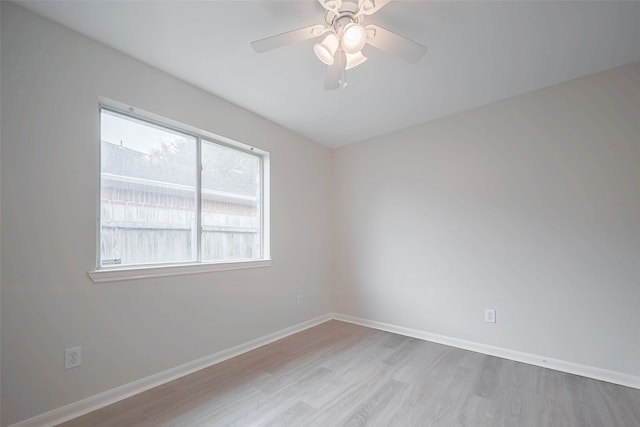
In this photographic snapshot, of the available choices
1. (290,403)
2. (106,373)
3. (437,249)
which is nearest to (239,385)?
(290,403)

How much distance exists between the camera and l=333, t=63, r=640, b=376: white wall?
7.32ft

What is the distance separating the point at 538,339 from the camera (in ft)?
8.18

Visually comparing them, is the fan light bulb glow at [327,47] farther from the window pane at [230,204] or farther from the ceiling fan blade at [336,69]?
the window pane at [230,204]

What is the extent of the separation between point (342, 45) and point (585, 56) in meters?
1.89

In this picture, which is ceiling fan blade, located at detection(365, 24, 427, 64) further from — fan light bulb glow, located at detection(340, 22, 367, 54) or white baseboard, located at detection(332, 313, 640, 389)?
white baseboard, located at detection(332, 313, 640, 389)

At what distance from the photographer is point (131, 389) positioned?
198 centimetres

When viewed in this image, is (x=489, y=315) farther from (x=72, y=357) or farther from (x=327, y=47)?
(x=72, y=357)

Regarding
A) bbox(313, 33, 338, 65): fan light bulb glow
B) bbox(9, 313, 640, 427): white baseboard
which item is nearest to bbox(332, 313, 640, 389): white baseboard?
bbox(9, 313, 640, 427): white baseboard

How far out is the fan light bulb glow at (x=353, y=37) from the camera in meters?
1.56

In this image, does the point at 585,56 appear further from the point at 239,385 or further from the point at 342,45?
the point at 239,385

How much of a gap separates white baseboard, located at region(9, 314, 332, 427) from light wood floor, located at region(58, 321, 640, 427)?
0.05 metres

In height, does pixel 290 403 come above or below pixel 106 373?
below

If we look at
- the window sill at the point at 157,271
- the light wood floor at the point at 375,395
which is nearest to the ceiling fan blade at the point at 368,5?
the window sill at the point at 157,271

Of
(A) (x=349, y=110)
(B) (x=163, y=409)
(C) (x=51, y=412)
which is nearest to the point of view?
(C) (x=51, y=412)
